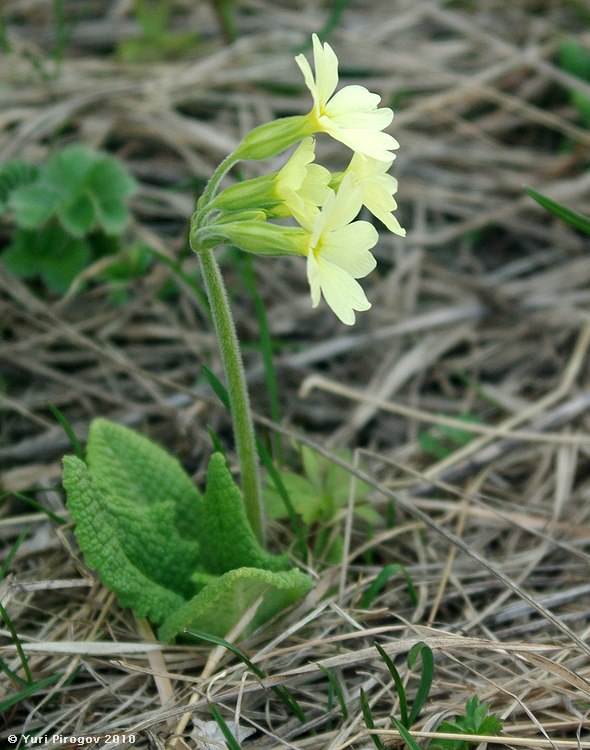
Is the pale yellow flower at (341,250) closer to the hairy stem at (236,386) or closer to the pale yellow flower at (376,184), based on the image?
the pale yellow flower at (376,184)

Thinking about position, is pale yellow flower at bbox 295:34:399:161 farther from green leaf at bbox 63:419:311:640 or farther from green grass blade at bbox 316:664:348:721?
green grass blade at bbox 316:664:348:721

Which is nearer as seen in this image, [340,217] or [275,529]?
[340,217]

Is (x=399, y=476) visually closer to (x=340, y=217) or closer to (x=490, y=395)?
(x=490, y=395)

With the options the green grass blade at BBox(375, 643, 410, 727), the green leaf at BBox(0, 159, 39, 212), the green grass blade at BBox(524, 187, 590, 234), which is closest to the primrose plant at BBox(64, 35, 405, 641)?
the green grass blade at BBox(375, 643, 410, 727)

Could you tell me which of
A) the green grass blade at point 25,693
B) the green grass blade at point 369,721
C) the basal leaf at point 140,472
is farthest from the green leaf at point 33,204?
the green grass blade at point 369,721

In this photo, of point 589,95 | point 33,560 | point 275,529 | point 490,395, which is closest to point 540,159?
point 589,95

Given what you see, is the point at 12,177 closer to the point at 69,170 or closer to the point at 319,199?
the point at 69,170
